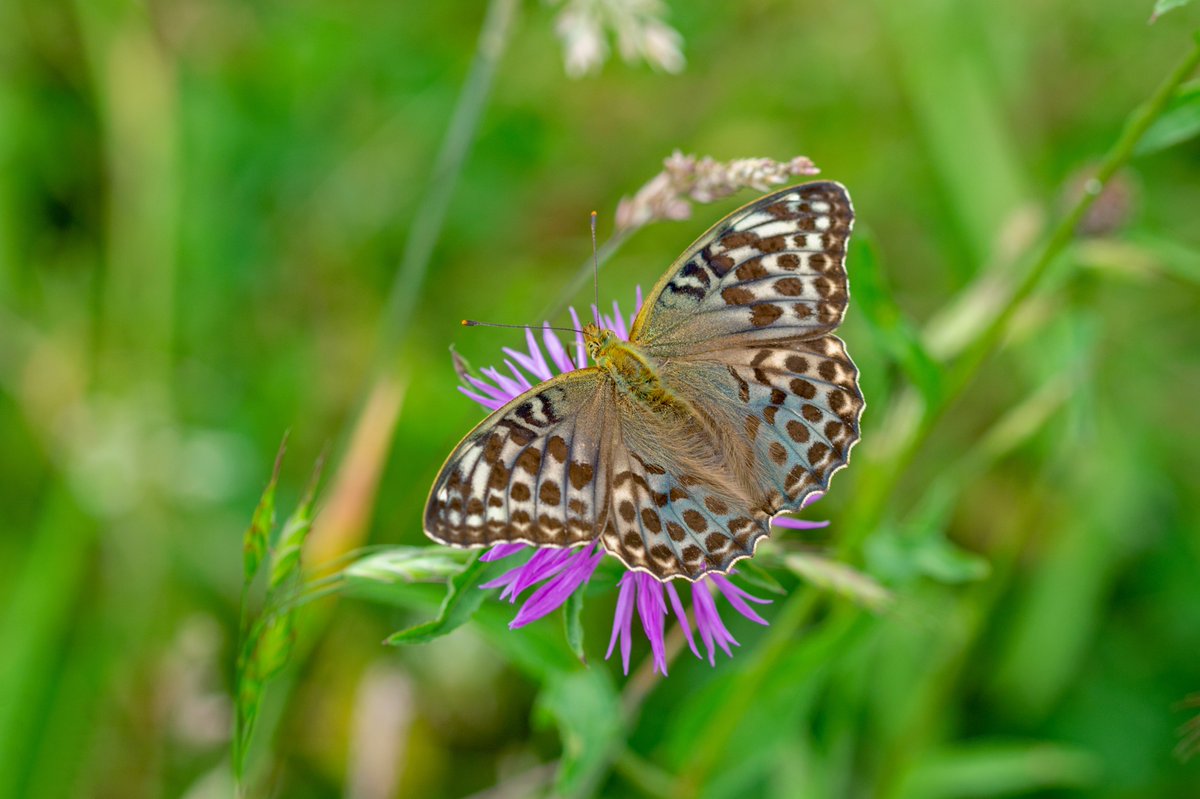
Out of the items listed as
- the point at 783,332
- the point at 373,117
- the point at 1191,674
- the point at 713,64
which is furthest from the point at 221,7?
the point at 1191,674

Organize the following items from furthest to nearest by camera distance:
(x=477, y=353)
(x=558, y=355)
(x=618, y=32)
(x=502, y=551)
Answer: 1. (x=477, y=353)
2. (x=618, y=32)
3. (x=558, y=355)
4. (x=502, y=551)

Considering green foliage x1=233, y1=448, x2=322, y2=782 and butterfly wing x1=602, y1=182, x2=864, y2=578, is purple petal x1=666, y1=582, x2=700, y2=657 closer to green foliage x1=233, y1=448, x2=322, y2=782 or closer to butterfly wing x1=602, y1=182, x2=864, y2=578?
butterfly wing x1=602, y1=182, x2=864, y2=578

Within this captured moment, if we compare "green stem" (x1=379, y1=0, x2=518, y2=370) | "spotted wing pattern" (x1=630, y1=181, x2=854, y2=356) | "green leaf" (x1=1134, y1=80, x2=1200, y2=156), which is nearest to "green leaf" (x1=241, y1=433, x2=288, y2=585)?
"spotted wing pattern" (x1=630, y1=181, x2=854, y2=356)

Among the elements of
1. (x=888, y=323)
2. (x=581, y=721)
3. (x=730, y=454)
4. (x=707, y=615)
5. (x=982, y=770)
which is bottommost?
(x=982, y=770)

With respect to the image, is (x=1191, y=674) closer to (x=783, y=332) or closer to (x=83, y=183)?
(x=783, y=332)

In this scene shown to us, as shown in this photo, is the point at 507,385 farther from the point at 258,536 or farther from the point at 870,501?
the point at 870,501

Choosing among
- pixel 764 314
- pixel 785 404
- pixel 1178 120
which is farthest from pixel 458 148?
pixel 1178 120
